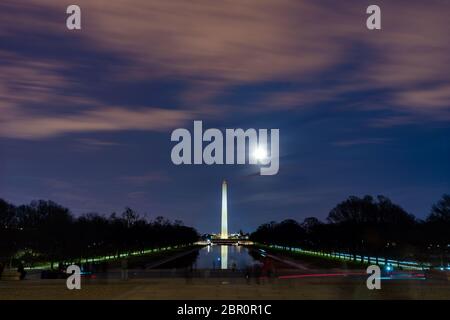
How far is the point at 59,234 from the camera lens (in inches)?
2862

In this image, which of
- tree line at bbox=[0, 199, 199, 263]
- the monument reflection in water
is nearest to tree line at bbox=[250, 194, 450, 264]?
the monument reflection in water

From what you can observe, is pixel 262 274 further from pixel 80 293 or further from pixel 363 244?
pixel 363 244

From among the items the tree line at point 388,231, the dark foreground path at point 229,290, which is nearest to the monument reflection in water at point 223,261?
the tree line at point 388,231

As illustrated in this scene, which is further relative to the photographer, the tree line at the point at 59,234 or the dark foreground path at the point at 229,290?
the tree line at the point at 59,234

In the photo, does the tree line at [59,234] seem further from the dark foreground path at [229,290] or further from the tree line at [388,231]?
the dark foreground path at [229,290]

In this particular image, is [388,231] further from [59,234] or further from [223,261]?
[59,234]

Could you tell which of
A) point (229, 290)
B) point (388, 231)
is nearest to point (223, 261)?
point (388, 231)

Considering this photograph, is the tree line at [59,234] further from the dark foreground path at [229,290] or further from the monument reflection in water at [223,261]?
the dark foreground path at [229,290]

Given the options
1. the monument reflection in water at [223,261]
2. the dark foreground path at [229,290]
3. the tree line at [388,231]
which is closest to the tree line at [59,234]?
the monument reflection in water at [223,261]

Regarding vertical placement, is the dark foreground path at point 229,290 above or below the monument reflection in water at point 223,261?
above

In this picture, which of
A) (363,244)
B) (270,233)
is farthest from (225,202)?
(363,244)

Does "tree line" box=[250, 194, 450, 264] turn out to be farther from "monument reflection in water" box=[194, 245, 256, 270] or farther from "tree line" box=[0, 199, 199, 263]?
"tree line" box=[0, 199, 199, 263]

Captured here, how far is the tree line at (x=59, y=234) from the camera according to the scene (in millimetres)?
71750
